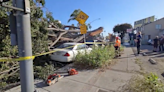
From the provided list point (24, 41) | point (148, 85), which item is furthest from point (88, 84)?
point (24, 41)

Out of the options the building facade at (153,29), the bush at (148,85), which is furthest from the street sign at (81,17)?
the building facade at (153,29)

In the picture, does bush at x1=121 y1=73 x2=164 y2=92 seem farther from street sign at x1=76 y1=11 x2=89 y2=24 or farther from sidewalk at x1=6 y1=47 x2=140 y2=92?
street sign at x1=76 y1=11 x2=89 y2=24

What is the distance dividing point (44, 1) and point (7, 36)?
347cm

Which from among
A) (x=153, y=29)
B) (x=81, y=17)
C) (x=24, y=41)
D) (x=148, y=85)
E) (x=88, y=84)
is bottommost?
(x=88, y=84)

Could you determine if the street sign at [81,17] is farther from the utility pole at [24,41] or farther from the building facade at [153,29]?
the building facade at [153,29]

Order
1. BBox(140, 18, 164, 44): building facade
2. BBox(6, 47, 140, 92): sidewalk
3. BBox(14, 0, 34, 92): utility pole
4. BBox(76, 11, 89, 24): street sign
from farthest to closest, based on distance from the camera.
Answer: BBox(140, 18, 164, 44): building facade < BBox(76, 11, 89, 24): street sign < BBox(6, 47, 140, 92): sidewalk < BBox(14, 0, 34, 92): utility pole

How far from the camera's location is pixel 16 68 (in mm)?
5371

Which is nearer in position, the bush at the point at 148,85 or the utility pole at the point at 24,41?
the utility pole at the point at 24,41

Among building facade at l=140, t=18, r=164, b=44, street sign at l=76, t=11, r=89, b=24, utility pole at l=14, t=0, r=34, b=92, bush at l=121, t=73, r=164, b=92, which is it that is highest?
building facade at l=140, t=18, r=164, b=44

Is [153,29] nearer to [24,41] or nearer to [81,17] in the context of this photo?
[81,17]

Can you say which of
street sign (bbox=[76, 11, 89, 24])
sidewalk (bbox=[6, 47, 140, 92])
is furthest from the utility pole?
street sign (bbox=[76, 11, 89, 24])

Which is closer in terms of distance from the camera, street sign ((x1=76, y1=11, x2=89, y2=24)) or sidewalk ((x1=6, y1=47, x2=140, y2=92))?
sidewalk ((x1=6, y1=47, x2=140, y2=92))

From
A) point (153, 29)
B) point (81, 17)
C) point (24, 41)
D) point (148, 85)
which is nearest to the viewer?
point (24, 41)

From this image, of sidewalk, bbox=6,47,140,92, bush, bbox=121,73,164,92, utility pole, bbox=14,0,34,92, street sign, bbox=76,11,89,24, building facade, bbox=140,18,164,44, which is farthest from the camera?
building facade, bbox=140,18,164,44
